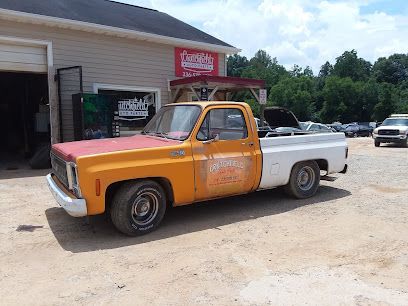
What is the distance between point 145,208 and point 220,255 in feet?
4.52

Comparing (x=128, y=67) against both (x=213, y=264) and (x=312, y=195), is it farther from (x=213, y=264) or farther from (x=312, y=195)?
(x=213, y=264)

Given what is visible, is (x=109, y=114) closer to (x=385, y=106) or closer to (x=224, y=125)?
(x=224, y=125)

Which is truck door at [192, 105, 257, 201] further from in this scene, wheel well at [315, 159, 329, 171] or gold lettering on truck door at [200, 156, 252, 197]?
wheel well at [315, 159, 329, 171]

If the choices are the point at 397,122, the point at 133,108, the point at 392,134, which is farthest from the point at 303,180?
the point at 397,122

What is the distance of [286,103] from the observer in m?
90.6

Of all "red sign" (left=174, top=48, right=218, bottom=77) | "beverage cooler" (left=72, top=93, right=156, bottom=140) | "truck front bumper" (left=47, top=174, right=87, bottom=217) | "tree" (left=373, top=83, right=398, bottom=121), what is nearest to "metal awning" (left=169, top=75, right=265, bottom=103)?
"red sign" (left=174, top=48, right=218, bottom=77)

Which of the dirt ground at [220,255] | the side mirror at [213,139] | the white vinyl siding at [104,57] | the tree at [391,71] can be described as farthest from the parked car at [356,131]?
the tree at [391,71]

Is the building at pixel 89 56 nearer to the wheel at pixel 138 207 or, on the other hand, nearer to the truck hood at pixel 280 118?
the truck hood at pixel 280 118

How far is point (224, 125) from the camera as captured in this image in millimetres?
6605

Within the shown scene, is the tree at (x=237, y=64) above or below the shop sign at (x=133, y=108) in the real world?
above

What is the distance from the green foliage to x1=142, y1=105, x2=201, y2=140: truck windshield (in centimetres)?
5437

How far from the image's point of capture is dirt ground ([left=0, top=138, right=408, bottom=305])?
156 inches

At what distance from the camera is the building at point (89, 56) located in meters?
11.5

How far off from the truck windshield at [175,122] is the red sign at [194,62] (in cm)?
816
